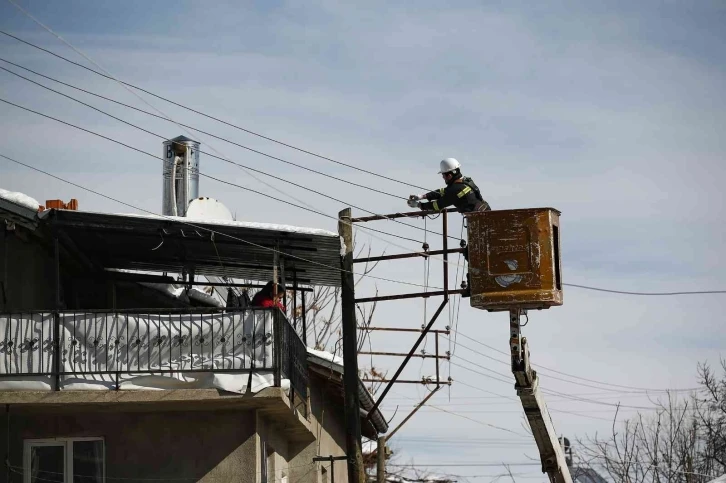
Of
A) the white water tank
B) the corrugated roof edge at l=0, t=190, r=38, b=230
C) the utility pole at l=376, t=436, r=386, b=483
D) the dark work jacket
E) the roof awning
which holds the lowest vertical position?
the utility pole at l=376, t=436, r=386, b=483

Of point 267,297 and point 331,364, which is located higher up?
point 267,297

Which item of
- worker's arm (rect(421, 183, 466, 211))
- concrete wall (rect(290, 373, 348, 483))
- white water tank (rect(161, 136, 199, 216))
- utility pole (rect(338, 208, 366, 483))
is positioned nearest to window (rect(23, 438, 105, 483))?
utility pole (rect(338, 208, 366, 483))

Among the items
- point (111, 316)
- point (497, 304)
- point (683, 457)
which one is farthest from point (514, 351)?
point (683, 457)

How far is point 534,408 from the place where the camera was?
18.9m

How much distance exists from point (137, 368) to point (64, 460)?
2.06 m

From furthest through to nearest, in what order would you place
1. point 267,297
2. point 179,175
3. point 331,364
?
point 179,175, point 331,364, point 267,297

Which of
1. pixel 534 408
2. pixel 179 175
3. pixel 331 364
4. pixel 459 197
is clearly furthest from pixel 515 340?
pixel 179 175

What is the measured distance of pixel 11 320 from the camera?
61.1 ft

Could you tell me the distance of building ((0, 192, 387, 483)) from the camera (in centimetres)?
1841

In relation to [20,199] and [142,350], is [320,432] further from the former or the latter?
[20,199]

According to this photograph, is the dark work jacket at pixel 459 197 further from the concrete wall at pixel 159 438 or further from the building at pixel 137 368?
the concrete wall at pixel 159 438

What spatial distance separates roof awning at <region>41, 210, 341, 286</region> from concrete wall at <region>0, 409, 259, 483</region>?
2.74m

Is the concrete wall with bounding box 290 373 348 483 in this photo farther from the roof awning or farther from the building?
the building

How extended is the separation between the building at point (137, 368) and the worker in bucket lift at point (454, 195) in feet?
5.68
